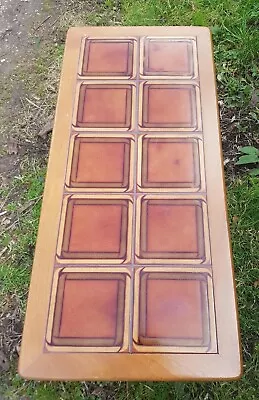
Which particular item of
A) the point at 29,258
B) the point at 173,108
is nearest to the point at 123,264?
the point at 173,108

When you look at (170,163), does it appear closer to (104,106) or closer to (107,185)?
(107,185)

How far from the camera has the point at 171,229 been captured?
185 cm

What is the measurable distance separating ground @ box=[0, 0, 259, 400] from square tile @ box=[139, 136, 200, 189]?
2.31ft

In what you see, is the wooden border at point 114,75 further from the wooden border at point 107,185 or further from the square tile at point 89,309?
the square tile at point 89,309

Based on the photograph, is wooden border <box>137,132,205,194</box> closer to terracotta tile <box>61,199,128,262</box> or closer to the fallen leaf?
terracotta tile <box>61,199,128,262</box>

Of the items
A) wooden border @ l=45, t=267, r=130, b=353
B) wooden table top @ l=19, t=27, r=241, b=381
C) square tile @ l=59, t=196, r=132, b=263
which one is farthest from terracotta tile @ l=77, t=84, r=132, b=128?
wooden border @ l=45, t=267, r=130, b=353

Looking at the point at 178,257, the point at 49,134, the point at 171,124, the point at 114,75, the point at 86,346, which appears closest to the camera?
the point at 86,346

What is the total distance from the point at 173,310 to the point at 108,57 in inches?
45.5

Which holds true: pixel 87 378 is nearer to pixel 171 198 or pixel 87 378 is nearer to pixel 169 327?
pixel 169 327

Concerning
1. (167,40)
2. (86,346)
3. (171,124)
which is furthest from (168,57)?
(86,346)

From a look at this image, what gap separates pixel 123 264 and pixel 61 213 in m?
0.29

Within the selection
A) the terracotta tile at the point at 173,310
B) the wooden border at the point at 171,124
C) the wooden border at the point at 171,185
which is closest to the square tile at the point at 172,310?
the terracotta tile at the point at 173,310

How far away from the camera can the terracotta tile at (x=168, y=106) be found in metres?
2.12

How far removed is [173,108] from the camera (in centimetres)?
216
